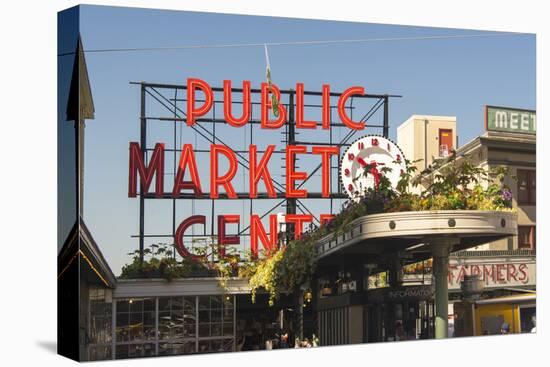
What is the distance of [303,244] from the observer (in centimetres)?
3034

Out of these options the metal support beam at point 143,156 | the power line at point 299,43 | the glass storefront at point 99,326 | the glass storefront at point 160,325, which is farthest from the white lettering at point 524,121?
the glass storefront at point 99,326

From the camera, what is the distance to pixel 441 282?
3075 cm

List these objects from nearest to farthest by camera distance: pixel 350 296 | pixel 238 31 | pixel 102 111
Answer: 1. pixel 102 111
2. pixel 238 31
3. pixel 350 296

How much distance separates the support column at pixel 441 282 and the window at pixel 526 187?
4094mm

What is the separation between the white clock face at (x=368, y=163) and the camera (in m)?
31.1

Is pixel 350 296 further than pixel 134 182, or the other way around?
pixel 350 296

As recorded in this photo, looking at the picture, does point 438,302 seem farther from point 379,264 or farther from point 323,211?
point 323,211

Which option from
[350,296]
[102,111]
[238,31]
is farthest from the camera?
[350,296]

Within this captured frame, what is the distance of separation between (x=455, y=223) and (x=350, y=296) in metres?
4.17

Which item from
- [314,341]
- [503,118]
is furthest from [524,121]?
[314,341]

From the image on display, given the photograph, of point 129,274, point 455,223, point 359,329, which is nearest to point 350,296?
point 359,329

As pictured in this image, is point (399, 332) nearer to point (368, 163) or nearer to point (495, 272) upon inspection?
point (495, 272)

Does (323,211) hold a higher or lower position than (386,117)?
lower

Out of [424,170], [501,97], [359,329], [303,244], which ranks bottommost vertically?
[359,329]
